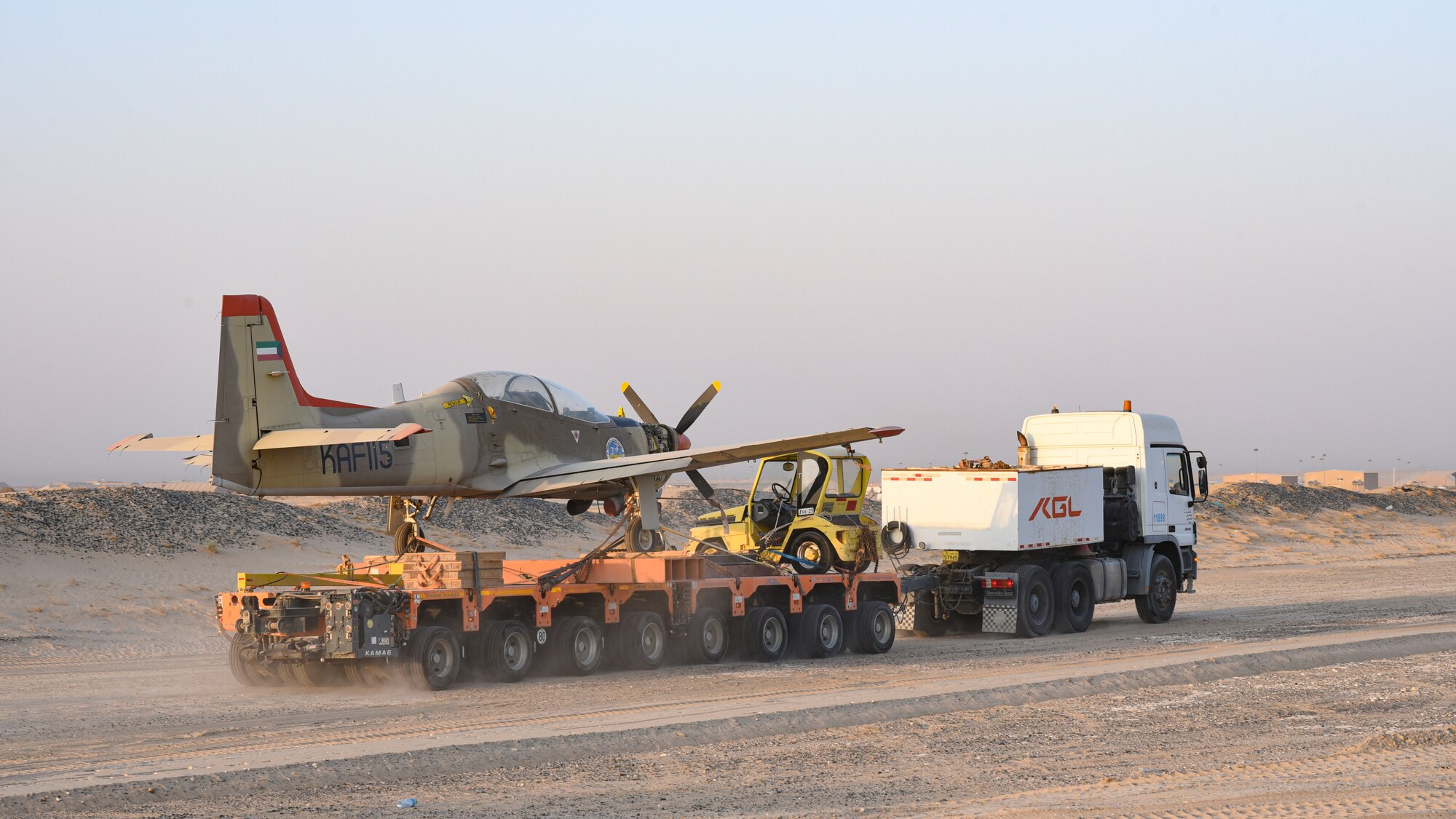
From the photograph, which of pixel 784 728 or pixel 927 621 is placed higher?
pixel 784 728

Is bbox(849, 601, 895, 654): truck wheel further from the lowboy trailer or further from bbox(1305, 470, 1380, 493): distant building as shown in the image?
bbox(1305, 470, 1380, 493): distant building

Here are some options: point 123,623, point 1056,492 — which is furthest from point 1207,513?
point 123,623

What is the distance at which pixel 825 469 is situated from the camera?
2439 centimetres

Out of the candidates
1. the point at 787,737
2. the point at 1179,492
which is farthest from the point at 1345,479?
the point at 787,737

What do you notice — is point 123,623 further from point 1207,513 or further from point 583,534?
point 1207,513

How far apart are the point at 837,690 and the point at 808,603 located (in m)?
5.32

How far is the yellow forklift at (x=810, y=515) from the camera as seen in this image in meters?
24.2

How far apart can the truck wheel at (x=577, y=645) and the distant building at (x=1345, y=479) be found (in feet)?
285

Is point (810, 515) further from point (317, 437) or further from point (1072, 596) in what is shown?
point (317, 437)

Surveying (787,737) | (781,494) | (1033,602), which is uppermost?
(781,494)

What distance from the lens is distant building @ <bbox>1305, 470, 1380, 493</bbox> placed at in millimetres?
97875

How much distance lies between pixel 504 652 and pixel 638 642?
249 centimetres

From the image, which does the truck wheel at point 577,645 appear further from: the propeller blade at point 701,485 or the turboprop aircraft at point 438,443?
the propeller blade at point 701,485

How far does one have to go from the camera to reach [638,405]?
78.3 ft
